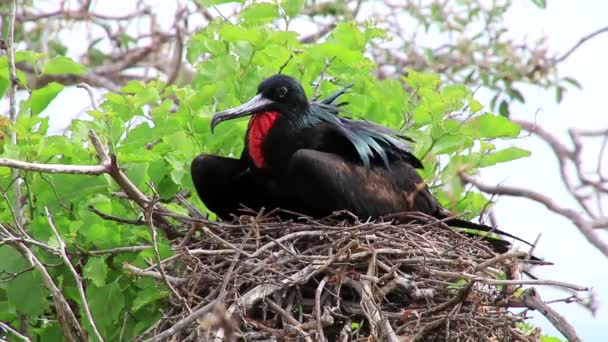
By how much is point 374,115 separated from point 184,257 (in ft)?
3.85

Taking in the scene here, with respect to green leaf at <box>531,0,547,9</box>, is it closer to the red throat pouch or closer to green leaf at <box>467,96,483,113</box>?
green leaf at <box>467,96,483,113</box>

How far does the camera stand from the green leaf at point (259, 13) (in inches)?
158

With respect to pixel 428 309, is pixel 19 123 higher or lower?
higher

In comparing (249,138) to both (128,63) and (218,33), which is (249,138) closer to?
(218,33)

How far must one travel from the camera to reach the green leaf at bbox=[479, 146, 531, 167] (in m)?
3.83

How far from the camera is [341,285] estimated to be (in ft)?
10.6

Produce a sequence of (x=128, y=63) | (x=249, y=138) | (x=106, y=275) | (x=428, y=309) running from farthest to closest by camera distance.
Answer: (x=128, y=63) → (x=249, y=138) → (x=106, y=275) → (x=428, y=309)

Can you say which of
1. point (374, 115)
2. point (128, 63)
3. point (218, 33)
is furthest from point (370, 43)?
point (128, 63)

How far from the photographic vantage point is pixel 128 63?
23.2 feet

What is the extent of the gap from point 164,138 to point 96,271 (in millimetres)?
545

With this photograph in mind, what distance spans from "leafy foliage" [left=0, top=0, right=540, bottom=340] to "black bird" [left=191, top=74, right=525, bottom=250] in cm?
11

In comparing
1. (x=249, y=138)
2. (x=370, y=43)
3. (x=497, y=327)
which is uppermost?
(x=370, y=43)

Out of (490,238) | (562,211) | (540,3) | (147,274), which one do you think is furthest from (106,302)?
(540,3)

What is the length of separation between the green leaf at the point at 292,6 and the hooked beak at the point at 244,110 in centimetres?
34
